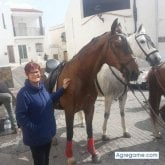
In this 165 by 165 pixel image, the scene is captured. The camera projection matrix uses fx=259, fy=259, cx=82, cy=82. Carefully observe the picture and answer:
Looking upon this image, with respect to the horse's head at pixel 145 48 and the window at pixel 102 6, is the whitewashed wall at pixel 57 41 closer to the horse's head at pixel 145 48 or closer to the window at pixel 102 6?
the window at pixel 102 6

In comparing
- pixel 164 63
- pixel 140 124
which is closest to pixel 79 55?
pixel 164 63

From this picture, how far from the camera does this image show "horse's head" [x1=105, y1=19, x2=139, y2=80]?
3.58 m

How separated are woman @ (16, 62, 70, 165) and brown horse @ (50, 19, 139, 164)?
2.64 feet

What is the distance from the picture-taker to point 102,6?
1753cm

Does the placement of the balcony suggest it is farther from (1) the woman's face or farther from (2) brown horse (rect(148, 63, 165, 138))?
(1) the woman's face

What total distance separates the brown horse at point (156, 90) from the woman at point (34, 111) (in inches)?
87.7

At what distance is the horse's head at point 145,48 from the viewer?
4438mm

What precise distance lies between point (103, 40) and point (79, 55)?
48 centimetres

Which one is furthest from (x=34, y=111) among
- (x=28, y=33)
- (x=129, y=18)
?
(x=28, y=33)

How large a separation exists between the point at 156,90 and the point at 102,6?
13.8 m

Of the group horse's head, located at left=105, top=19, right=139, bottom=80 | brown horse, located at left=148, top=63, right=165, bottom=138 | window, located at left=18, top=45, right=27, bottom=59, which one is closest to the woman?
horse's head, located at left=105, top=19, right=139, bottom=80

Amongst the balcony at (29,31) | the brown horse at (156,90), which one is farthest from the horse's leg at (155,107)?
the balcony at (29,31)

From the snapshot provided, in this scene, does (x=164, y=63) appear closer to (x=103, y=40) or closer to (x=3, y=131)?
(x=103, y=40)

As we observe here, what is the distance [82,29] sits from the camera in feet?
69.5
